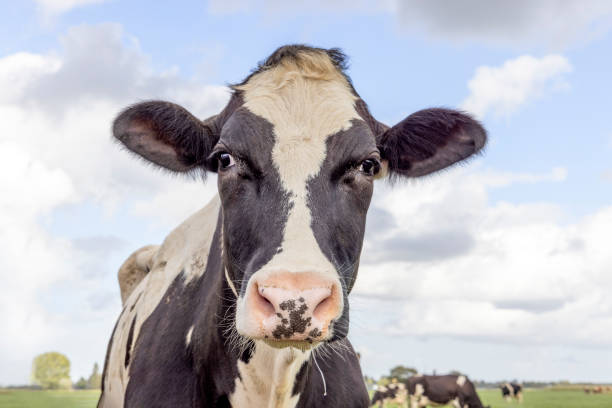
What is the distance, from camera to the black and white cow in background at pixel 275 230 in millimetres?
3455

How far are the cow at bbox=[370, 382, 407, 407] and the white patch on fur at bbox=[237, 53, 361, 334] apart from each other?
33.5m

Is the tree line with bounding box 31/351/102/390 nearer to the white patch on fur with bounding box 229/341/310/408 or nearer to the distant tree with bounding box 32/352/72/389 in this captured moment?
the distant tree with bounding box 32/352/72/389

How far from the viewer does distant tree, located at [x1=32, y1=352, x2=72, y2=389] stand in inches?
3861

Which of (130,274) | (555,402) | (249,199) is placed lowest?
(249,199)

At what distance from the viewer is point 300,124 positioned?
14.3 feet

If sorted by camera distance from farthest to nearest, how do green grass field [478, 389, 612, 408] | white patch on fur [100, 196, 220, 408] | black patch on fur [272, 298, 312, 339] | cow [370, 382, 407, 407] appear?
green grass field [478, 389, 612, 408] < cow [370, 382, 407, 407] < white patch on fur [100, 196, 220, 408] < black patch on fur [272, 298, 312, 339]

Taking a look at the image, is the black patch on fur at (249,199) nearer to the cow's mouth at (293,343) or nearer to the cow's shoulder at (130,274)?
the cow's mouth at (293,343)

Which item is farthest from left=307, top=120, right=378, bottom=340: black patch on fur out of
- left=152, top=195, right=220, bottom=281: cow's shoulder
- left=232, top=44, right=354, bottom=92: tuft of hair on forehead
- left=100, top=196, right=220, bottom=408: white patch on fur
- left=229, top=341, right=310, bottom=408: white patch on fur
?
left=100, top=196, right=220, bottom=408: white patch on fur

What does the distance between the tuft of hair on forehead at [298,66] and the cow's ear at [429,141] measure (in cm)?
63

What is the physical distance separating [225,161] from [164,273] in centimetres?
249

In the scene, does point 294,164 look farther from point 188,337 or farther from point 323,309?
point 188,337

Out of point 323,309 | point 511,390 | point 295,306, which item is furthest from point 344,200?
point 511,390

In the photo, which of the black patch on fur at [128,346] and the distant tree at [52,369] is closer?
the black patch on fur at [128,346]

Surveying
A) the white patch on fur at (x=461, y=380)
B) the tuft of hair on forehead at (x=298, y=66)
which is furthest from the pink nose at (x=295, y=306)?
the white patch on fur at (x=461, y=380)
